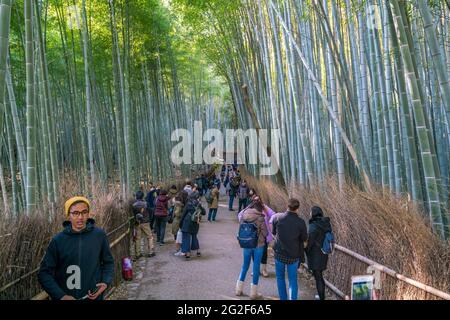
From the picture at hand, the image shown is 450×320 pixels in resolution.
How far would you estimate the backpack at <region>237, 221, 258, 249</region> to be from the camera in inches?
179

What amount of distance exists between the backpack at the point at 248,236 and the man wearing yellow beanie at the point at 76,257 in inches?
89.1

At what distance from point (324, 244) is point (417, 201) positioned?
0.90 metres

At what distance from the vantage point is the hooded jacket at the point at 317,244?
4230mm

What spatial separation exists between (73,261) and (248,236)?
2.43 m

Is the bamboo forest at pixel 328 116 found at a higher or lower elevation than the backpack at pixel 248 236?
higher

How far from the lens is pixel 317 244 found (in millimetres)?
4250

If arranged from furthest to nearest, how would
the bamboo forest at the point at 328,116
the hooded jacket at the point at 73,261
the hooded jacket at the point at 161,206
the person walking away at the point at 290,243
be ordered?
the hooded jacket at the point at 161,206 < the person walking away at the point at 290,243 < the bamboo forest at the point at 328,116 < the hooded jacket at the point at 73,261

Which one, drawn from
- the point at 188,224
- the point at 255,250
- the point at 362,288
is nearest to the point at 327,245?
the point at 255,250

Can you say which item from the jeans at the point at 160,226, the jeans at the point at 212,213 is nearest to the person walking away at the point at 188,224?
the jeans at the point at 160,226

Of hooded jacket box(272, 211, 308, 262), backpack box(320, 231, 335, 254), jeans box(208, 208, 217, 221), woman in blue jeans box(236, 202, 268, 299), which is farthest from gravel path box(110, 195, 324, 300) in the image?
jeans box(208, 208, 217, 221)

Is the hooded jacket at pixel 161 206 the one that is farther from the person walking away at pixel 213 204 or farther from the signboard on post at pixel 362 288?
the signboard on post at pixel 362 288

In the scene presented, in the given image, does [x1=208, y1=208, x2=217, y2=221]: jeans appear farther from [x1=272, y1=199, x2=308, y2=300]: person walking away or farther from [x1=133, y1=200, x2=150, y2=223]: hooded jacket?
[x1=272, y1=199, x2=308, y2=300]: person walking away

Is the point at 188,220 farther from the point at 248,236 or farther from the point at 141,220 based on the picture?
the point at 248,236

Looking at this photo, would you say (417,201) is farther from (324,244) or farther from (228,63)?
(228,63)
